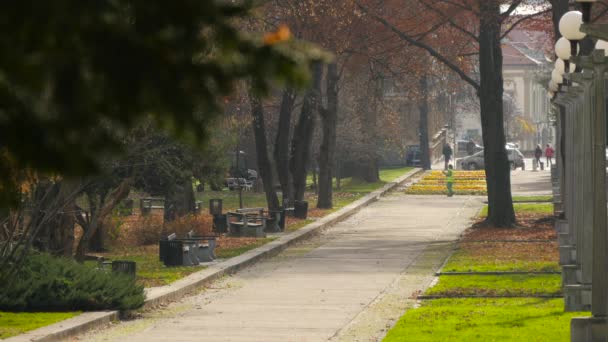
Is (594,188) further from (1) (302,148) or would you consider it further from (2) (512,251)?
(1) (302,148)

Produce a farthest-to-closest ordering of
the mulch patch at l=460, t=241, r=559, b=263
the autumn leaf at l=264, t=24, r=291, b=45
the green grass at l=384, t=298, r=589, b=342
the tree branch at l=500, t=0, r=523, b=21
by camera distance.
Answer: the tree branch at l=500, t=0, r=523, b=21 → the mulch patch at l=460, t=241, r=559, b=263 → the green grass at l=384, t=298, r=589, b=342 → the autumn leaf at l=264, t=24, r=291, b=45

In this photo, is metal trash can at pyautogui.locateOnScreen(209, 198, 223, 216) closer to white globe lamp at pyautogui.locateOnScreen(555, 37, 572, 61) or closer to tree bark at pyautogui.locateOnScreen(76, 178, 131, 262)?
tree bark at pyautogui.locateOnScreen(76, 178, 131, 262)

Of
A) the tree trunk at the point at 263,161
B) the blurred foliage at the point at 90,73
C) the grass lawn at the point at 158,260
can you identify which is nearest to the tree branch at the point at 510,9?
the grass lawn at the point at 158,260

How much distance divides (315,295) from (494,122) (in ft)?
48.2

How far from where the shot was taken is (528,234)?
29609 millimetres

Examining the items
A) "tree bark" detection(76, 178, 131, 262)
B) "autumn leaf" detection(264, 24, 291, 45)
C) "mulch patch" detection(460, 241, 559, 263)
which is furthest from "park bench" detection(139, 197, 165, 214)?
"autumn leaf" detection(264, 24, 291, 45)

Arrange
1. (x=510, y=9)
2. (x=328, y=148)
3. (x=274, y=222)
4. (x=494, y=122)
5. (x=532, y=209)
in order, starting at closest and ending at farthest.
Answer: (x=510, y=9) < (x=274, y=222) < (x=494, y=122) < (x=532, y=209) < (x=328, y=148)

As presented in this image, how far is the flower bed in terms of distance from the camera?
53475 millimetres

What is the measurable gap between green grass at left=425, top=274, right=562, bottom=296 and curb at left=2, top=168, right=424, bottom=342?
358 cm

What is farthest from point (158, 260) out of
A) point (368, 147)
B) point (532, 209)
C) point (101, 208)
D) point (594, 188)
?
point (368, 147)

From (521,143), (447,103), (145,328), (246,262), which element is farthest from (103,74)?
(521,143)

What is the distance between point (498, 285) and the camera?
1866 cm

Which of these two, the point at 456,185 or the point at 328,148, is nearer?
the point at 328,148

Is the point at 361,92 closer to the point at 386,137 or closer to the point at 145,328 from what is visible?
the point at 386,137
